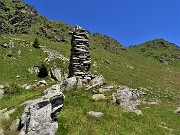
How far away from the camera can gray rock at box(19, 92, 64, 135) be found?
934 inches

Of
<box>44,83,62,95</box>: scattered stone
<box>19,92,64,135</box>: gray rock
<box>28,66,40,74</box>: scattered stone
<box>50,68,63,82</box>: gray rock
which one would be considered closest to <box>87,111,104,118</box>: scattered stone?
<box>19,92,64,135</box>: gray rock

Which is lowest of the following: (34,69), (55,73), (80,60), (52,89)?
(52,89)

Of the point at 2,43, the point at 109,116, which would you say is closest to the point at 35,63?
the point at 2,43

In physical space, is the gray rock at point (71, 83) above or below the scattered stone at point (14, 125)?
above

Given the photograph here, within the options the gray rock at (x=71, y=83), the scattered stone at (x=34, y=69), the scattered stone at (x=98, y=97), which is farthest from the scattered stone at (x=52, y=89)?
the scattered stone at (x=34, y=69)

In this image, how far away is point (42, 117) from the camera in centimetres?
2436

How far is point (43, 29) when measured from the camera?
Answer: 142m

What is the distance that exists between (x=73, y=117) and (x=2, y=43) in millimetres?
75421

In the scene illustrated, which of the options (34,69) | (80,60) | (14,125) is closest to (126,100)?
(80,60)

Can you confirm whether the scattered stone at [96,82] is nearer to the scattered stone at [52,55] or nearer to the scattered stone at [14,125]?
the scattered stone at [14,125]

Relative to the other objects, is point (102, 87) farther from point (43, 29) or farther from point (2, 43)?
point (43, 29)

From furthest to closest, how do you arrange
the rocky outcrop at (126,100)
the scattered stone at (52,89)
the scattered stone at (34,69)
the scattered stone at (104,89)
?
the scattered stone at (34,69) < the scattered stone at (104,89) < the rocky outcrop at (126,100) < the scattered stone at (52,89)

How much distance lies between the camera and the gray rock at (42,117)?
23.7 metres

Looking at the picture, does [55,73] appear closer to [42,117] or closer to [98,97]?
[98,97]
